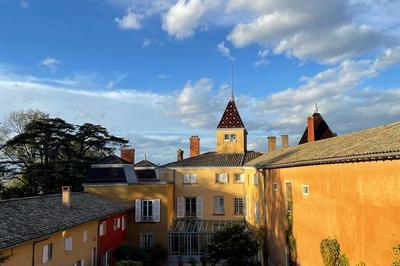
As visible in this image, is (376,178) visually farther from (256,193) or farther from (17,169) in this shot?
(17,169)

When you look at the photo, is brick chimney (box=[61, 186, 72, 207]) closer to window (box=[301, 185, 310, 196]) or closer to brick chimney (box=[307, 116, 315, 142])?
window (box=[301, 185, 310, 196])

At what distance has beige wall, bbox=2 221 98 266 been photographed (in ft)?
51.0

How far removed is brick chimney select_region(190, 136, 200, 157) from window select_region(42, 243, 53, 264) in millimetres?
29545

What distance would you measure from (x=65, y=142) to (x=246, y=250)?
83.1 ft

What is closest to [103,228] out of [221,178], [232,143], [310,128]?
[221,178]

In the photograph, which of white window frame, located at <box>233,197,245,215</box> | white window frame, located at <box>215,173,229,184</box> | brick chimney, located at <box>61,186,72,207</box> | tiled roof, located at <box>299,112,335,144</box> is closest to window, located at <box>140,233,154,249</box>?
brick chimney, located at <box>61,186,72,207</box>

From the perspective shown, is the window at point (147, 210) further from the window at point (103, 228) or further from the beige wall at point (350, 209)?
the beige wall at point (350, 209)

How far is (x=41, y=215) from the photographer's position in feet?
64.1

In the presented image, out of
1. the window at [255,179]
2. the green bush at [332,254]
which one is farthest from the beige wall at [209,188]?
the green bush at [332,254]

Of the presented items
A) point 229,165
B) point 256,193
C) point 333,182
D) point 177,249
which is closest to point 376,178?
point 333,182

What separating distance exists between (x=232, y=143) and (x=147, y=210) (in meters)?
16.2

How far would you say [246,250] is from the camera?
26203 mm

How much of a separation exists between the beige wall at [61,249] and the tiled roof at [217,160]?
1805 cm

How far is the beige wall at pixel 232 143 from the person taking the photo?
45.7m
